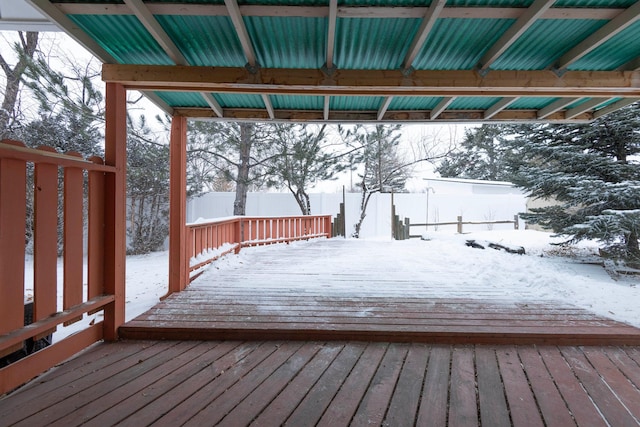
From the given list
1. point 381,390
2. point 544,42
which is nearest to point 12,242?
point 381,390

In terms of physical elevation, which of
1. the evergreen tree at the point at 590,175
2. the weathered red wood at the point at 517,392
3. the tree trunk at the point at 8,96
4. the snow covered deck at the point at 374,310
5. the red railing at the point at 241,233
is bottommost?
the weathered red wood at the point at 517,392

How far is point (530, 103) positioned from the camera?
362 centimetres

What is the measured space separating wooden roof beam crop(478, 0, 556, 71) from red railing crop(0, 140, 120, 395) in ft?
10.2

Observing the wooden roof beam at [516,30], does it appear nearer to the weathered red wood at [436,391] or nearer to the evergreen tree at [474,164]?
the weathered red wood at [436,391]

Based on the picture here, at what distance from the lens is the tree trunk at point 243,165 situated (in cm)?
955

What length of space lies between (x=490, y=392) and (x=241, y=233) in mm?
5620

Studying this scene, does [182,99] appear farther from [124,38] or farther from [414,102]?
[414,102]

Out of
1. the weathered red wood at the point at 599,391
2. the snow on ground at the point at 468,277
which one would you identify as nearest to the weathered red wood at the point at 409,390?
the weathered red wood at the point at 599,391

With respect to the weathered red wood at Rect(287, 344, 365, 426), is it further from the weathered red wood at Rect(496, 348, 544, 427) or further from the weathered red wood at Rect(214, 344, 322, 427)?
the weathered red wood at Rect(496, 348, 544, 427)

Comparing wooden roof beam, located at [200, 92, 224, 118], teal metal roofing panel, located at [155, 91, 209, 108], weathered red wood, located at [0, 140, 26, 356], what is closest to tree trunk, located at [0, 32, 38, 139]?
teal metal roofing panel, located at [155, 91, 209, 108]

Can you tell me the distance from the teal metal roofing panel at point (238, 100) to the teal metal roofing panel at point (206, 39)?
0.63m

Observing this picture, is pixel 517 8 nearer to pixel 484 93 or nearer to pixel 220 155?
pixel 484 93

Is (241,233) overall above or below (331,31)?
below

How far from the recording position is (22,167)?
1774mm
